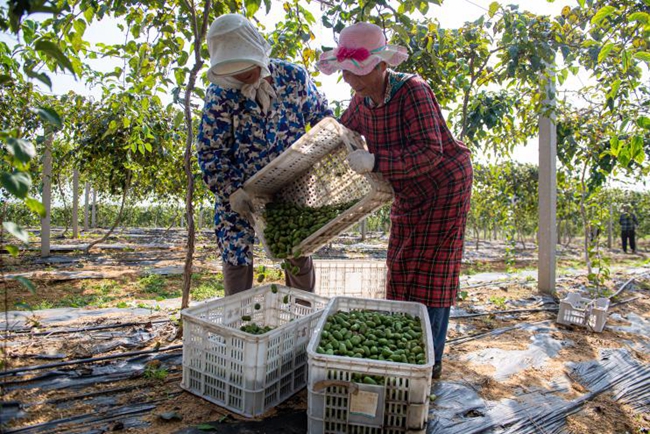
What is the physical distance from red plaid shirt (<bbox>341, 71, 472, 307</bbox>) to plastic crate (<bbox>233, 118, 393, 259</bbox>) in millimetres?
135

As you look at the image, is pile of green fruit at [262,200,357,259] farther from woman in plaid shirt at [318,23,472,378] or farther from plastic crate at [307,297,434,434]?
plastic crate at [307,297,434,434]

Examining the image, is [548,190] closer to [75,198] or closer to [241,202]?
[241,202]

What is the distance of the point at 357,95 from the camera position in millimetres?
2289

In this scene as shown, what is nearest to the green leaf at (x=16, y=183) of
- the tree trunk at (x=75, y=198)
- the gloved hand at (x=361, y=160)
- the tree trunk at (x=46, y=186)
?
the gloved hand at (x=361, y=160)

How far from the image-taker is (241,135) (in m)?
2.41

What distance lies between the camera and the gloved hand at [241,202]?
2.29 m

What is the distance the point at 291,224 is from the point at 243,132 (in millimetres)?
617

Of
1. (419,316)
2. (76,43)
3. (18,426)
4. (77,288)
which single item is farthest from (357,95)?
(77,288)

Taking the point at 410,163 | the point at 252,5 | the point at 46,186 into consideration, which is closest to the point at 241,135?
the point at 252,5

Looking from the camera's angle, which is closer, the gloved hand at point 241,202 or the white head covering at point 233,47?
the white head covering at point 233,47

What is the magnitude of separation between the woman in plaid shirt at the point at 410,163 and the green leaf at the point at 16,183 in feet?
4.08

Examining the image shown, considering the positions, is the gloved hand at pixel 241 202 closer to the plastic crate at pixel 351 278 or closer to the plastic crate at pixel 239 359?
the plastic crate at pixel 239 359

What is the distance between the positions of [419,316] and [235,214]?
3.79 feet

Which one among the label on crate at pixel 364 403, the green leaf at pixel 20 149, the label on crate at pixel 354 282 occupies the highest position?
the green leaf at pixel 20 149
